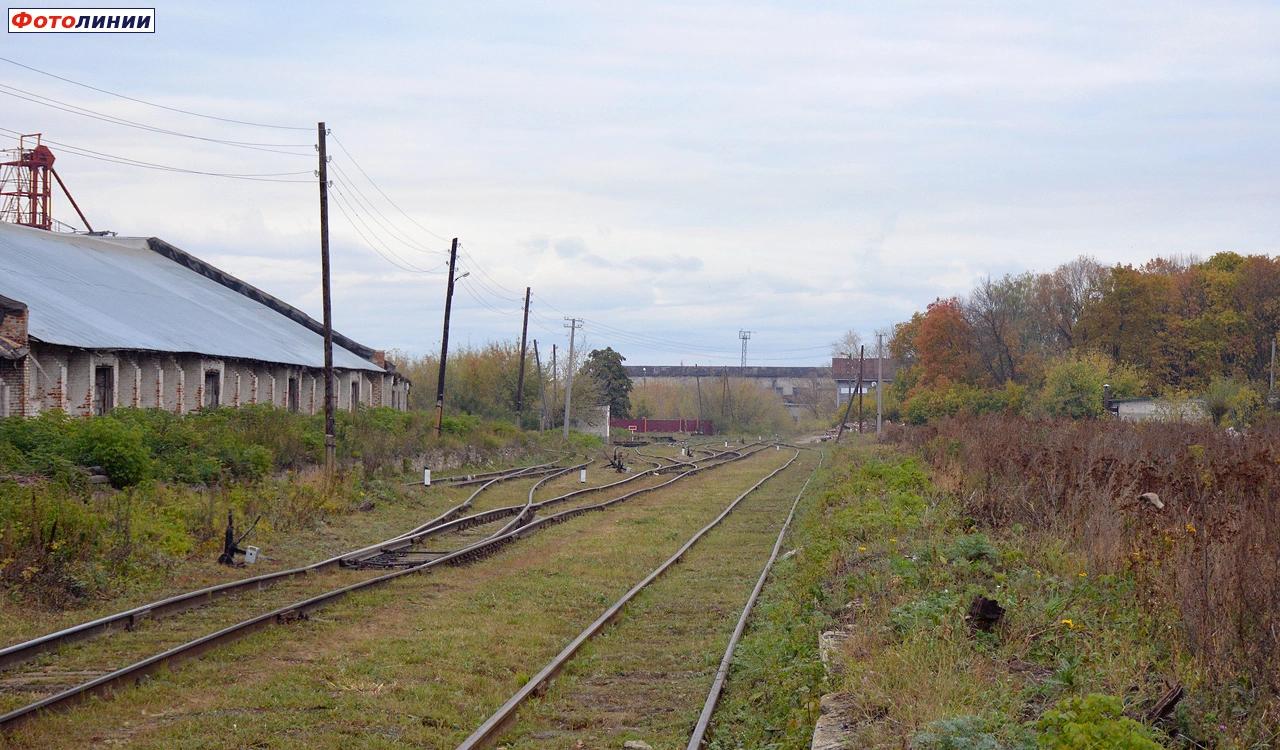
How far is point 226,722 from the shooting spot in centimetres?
870

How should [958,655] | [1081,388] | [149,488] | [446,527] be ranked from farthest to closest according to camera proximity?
[1081,388] → [446,527] → [149,488] → [958,655]

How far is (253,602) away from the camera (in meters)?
14.1

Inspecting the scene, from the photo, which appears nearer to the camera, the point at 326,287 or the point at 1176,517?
the point at 1176,517

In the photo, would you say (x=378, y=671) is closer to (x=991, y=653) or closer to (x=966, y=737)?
(x=991, y=653)

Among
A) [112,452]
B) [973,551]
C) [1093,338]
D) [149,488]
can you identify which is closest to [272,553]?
[149,488]

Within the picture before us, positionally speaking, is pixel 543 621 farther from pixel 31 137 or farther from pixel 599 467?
pixel 31 137

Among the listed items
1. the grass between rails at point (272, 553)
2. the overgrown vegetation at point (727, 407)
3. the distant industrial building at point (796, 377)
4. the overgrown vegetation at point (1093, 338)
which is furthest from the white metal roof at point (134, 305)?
the distant industrial building at point (796, 377)

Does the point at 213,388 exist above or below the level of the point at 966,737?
above

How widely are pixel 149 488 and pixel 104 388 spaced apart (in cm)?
967

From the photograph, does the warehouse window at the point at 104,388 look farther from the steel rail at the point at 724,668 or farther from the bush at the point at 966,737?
the bush at the point at 966,737

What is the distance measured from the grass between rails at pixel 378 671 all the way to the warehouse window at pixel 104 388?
14.4 meters

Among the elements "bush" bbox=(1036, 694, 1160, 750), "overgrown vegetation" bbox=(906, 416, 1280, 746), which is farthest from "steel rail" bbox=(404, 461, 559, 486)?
"bush" bbox=(1036, 694, 1160, 750)

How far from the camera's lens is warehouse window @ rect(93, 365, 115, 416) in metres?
27.8

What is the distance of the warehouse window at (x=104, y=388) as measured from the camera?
2781 centimetres
